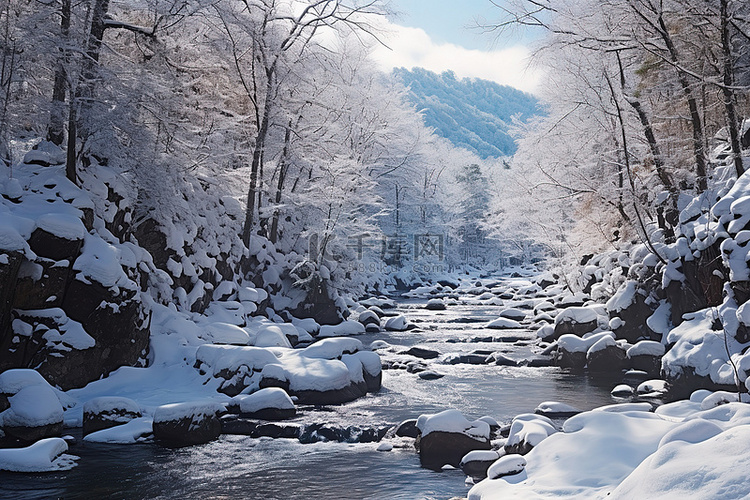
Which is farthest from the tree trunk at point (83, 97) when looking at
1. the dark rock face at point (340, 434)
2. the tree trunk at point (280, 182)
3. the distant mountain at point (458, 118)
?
the distant mountain at point (458, 118)

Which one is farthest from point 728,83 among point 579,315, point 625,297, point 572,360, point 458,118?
point 458,118

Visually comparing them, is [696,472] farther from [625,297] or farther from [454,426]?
[625,297]

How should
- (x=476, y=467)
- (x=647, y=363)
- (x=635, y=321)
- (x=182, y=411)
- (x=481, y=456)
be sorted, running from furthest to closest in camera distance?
(x=635, y=321) → (x=647, y=363) → (x=182, y=411) → (x=481, y=456) → (x=476, y=467)

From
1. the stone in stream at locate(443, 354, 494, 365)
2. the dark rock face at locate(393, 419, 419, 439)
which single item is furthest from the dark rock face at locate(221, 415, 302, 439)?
the stone in stream at locate(443, 354, 494, 365)

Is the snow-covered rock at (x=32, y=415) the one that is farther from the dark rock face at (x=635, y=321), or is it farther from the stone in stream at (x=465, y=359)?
the dark rock face at (x=635, y=321)

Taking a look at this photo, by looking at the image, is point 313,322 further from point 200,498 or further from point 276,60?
point 200,498

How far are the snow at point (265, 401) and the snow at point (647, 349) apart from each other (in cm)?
873

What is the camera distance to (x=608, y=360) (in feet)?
47.2

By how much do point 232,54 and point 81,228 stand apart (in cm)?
1090

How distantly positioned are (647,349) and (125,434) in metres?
11.7

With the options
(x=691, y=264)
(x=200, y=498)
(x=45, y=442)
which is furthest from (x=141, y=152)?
(x=691, y=264)

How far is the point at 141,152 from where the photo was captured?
526 inches

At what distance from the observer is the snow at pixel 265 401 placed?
10.4 metres

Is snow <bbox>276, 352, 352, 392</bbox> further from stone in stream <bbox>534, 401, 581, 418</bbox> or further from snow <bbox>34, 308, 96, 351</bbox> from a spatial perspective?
stone in stream <bbox>534, 401, 581, 418</bbox>
